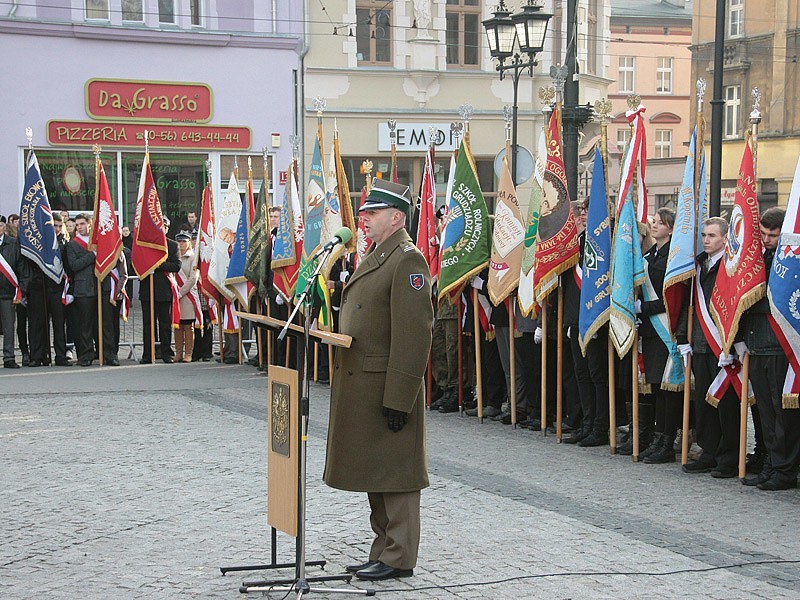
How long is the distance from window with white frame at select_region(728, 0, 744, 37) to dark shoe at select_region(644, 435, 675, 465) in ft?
133

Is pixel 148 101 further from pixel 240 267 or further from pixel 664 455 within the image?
pixel 664 455

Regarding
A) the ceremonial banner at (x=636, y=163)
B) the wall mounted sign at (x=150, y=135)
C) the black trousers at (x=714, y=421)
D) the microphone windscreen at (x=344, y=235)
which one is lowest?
the black trousers at (x=714, y=421)

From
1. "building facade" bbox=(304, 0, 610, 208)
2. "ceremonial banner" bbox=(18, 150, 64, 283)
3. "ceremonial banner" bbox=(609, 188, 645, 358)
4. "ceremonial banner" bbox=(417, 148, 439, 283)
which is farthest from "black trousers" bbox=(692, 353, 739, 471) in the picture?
"building facade" bbox=(304, 0, 610, 208)

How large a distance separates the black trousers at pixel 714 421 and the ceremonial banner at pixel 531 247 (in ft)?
6.76

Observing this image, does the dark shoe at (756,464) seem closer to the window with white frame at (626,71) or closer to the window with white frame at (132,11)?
the window with white frame at (132,11)

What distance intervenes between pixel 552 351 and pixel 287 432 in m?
6.04

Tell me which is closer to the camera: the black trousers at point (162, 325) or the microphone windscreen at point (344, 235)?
the microphone windscreen at point (344, 235)

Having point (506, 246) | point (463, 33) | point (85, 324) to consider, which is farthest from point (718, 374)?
point (463, 33)

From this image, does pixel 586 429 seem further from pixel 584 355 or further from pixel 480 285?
pixel 480 285

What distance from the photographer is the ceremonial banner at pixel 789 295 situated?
336 inches

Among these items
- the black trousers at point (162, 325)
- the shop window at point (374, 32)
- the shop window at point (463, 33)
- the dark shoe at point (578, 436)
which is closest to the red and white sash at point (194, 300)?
the black trousers at point (162, 325)

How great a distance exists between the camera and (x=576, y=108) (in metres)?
15.4

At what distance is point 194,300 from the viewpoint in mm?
17969

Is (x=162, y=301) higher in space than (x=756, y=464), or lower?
higher
